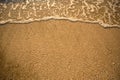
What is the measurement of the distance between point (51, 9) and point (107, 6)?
906mm

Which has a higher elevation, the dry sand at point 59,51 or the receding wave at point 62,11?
the receding wave at point 62,11

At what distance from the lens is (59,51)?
6.61ft

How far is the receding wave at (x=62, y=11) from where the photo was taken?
2488 millimetres

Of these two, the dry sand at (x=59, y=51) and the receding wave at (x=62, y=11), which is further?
the receding wave at (x=62, y=11)

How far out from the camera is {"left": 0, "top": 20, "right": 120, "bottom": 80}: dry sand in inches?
70.6

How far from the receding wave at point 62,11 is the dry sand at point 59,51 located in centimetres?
13

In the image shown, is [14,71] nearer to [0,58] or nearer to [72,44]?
[0,58]

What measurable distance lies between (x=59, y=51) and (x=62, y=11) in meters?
0.85

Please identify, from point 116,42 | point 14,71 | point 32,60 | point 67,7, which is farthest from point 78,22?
point 14,71

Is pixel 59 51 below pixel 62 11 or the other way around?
below

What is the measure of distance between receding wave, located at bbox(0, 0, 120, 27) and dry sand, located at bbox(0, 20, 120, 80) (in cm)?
13

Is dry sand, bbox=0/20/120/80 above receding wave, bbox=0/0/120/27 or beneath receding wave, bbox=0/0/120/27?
beneath

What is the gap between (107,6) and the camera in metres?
2.70

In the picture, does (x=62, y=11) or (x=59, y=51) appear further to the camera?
(x=62, y=11)
